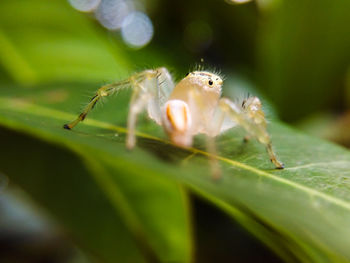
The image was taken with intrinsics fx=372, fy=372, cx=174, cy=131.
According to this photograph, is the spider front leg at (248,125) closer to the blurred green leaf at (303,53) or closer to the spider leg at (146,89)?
the spider leg at (146,89)

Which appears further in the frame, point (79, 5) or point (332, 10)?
point (79, 5)

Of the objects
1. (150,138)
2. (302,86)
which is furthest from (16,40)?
(302,86)

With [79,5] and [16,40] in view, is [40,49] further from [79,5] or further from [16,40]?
[79,5]

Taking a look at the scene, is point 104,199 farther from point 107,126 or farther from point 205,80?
point 205,80

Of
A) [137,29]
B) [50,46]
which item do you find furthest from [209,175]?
[137,29]

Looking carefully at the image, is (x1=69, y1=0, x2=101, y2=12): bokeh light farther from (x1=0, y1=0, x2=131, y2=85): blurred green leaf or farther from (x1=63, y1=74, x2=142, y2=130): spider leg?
(x1=63, y1=74, x2=142, y2=130): spider leg

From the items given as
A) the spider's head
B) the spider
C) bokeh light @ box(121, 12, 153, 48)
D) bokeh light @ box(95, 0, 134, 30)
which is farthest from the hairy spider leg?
bokeh light @ box(95, 0, 134, 30)

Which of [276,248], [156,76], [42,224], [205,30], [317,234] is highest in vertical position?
[205,30]

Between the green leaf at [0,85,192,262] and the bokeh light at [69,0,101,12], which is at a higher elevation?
the bokeh light at [69,0,101,12]
